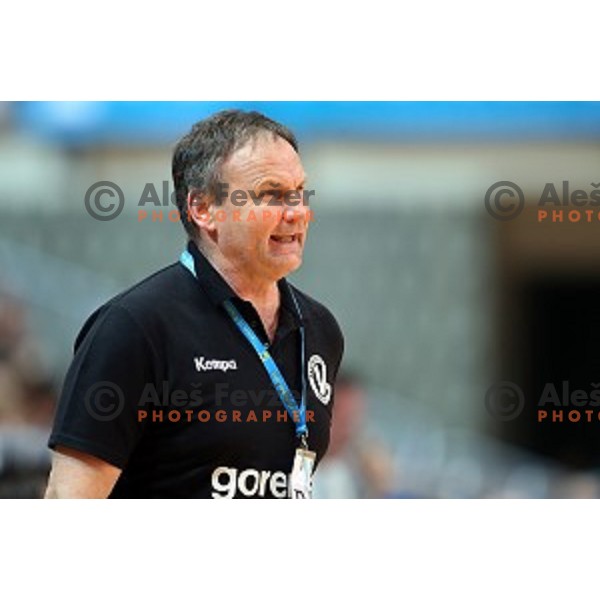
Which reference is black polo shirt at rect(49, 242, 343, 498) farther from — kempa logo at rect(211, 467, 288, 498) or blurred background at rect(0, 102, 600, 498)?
blurred background at rect(0, 102, 600, 498)

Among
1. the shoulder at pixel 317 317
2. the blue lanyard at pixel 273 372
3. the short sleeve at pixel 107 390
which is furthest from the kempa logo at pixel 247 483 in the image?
the shoulder at pixel 317 317

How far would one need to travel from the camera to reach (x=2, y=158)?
7020 millimetres

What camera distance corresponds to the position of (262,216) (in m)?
2.97

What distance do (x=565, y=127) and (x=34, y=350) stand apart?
3.51m

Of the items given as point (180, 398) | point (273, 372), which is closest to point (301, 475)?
point (273, 372)

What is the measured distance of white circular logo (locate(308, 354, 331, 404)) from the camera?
3.10 m

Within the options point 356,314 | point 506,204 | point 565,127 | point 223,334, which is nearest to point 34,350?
point 356,314

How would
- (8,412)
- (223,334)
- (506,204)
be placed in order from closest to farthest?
(223,334) < (8,412) < (506,204)

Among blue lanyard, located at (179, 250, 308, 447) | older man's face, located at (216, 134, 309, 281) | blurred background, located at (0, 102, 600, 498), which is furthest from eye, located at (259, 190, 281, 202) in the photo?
blurred background, located at (0, 102, 600, 498)

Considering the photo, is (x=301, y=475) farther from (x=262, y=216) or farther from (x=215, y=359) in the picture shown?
(x=262, y=216)

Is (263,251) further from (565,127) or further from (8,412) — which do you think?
(565,127)

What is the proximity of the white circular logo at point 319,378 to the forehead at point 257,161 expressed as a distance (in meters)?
0.49

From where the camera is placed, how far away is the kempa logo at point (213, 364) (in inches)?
112

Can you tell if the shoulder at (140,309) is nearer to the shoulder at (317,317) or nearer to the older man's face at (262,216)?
the older man's face at (262,216)
